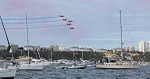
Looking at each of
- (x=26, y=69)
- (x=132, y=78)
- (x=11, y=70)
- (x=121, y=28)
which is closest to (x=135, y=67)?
(x=121, y=28)

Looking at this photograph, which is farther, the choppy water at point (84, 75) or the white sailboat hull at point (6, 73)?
the choppy water at point (84, 75)

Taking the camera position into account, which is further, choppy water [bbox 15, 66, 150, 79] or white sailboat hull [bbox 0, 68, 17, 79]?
choppy water [bbox 15, 66, 150, 79]

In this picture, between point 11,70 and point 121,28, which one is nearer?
point 11,70

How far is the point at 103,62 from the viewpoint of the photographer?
428 ft

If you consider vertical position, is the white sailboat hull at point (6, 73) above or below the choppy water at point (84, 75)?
above

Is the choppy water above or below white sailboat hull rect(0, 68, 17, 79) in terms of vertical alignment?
below

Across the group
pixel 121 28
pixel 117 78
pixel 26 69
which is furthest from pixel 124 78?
pixel 121 28

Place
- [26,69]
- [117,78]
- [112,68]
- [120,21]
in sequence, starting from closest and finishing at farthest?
[117,78] < [26,69] < [112,68] < [120,21]

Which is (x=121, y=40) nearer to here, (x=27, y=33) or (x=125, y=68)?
(x=125, y=68)

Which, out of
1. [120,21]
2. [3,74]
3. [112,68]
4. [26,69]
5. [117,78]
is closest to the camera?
[3,74]

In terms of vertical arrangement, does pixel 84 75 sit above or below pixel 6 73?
below

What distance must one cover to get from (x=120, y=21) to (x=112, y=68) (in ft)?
54.6

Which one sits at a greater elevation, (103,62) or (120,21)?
(120,21)

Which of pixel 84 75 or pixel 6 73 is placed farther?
pixel 84 75
